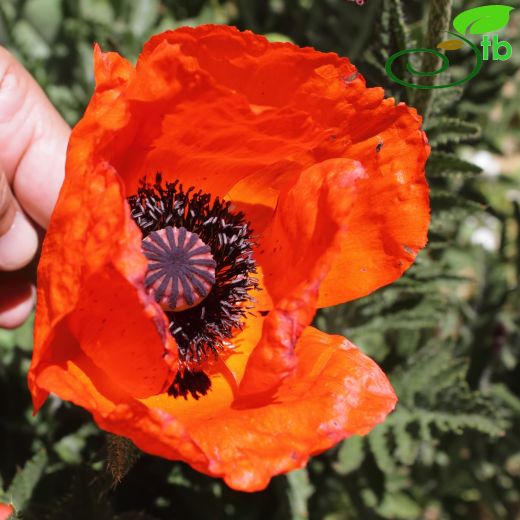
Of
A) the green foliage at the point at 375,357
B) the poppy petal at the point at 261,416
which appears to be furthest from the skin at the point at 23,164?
the poppy petal at the point at 261,416

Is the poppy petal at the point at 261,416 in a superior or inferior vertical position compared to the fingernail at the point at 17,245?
superior

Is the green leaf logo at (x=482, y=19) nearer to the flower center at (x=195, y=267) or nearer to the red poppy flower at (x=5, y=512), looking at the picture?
the flower center at (x=195, y=267)

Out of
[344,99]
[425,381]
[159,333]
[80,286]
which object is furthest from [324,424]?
[425,381]

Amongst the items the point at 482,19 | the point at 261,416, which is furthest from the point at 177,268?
the point at 482,19

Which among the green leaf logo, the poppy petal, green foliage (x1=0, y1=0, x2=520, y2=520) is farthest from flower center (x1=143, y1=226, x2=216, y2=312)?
the green leaf logo

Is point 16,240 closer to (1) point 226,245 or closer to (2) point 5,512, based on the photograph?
(1) point 226,245

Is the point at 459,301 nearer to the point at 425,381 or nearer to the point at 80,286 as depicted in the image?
the point at 425,381
